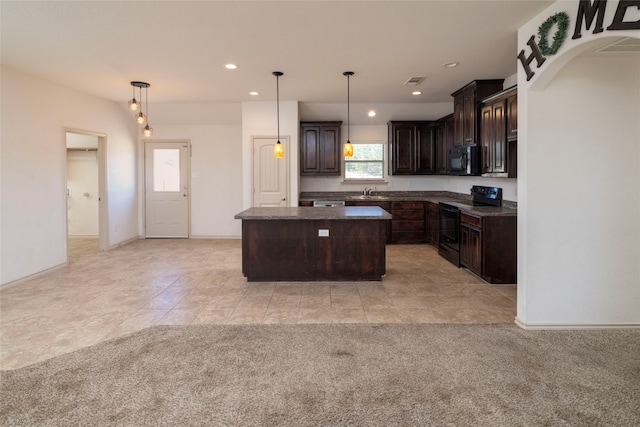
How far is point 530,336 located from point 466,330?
0.48 m

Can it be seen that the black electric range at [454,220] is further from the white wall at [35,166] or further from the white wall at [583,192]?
the white wall at [35,166]

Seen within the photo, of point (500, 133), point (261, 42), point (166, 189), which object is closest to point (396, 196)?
point (500, 133)

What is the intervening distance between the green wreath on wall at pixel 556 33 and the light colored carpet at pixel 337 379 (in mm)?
2224

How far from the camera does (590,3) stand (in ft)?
8.13

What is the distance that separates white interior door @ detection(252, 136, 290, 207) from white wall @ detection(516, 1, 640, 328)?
4.20m

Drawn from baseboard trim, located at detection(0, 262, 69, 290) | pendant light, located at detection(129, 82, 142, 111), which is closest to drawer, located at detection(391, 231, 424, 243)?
pendant light, located at detection(129, 82, 142, 111)

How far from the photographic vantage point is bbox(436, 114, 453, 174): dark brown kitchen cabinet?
6887 mm

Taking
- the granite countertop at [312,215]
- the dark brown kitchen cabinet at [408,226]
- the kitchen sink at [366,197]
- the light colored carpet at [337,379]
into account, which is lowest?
the light colored carpet at [337,379]

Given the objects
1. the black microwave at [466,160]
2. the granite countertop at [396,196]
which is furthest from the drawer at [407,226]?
the black microwave at [466,160]

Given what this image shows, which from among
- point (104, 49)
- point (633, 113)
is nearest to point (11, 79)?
point (104, 49)

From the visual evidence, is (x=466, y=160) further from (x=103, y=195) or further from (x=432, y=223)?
(x=103, y=195)

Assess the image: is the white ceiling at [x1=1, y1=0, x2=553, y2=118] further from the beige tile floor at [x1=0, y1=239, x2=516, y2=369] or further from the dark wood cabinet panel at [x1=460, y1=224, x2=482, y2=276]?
the beige tile floor at [x1=0, y1=239, x2=516, y2=369]

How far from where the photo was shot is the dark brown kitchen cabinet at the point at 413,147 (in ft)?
24.3

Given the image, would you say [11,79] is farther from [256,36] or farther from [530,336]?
[530,336]
